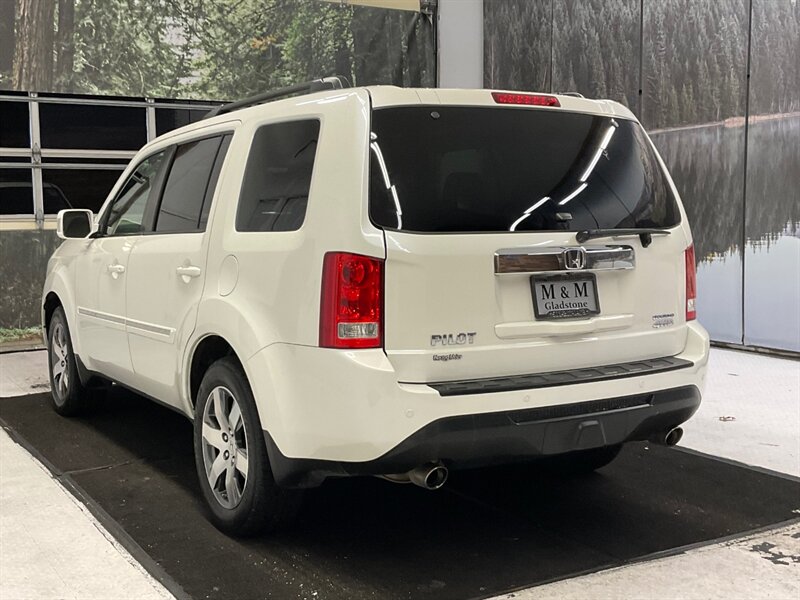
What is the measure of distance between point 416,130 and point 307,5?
858 centimetres

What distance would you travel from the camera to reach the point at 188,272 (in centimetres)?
373

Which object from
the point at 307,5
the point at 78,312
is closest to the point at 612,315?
the point at 78,312

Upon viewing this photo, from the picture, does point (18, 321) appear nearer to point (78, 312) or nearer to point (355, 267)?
point (78, 312)

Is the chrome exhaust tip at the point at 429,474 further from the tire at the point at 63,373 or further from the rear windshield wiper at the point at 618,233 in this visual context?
the tire at the point at 63,373

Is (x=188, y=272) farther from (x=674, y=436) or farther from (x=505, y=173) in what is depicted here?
(x=674, y=436)

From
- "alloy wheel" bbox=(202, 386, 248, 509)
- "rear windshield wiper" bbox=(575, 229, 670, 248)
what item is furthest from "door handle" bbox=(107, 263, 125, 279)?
"rear windshield wiper" bbox=(575, 229, 670, 248)

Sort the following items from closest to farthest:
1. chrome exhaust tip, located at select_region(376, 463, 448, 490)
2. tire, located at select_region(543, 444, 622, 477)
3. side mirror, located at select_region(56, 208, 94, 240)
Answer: chrome exhaust tip, located at select_region(376, 463, 448, 490)
tire, located at select_region(543, 444, 622, 477)
side mirror, located at select_region(56, 208, 94, 240)

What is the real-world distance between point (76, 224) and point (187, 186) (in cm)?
140

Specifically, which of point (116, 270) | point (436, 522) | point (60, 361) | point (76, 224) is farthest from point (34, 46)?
point (436, 522)

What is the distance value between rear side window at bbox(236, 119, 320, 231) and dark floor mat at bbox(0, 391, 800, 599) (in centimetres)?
127

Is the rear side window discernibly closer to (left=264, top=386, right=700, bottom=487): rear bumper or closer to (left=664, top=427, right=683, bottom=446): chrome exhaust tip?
(left=264, top=386, right=700, bottom=487): rear bumper

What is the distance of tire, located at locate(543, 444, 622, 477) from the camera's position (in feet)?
14.1

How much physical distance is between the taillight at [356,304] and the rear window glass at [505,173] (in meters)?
0.17

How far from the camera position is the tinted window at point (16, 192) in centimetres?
942
